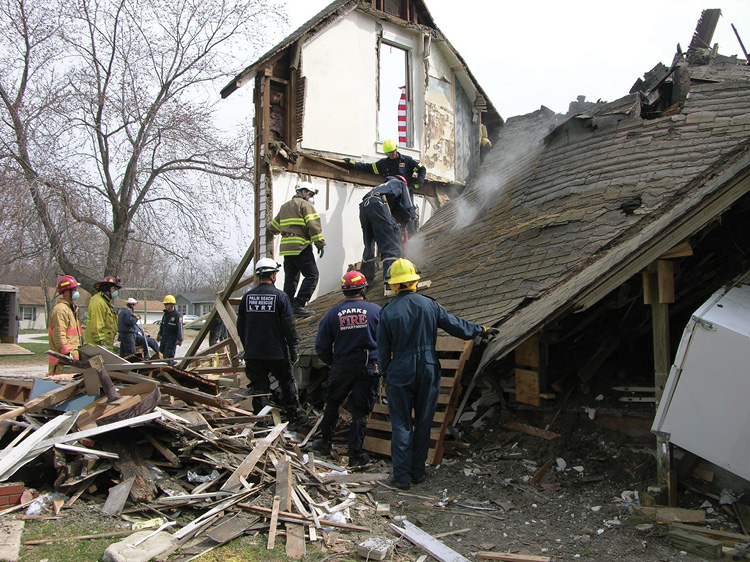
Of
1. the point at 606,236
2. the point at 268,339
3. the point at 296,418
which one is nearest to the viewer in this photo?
the point at 606,236

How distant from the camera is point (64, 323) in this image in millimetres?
7859

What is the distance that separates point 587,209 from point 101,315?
690 cm

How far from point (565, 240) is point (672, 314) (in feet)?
5.40

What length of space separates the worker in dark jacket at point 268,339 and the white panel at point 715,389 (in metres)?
3.89

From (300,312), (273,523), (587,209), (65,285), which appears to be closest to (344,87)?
(300,312)

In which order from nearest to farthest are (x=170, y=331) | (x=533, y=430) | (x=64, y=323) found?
(x=533, y=430) < (x=64, y=323) < (x=170, y=331)

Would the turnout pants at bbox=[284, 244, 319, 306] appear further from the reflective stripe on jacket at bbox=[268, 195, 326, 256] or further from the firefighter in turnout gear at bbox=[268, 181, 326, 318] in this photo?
Result: the reflective stripe on jacket at bbox=[268, 195, 326, 256]

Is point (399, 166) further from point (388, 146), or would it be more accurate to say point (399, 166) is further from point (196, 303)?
point (196, 303)

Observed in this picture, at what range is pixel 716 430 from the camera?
12.6 ft

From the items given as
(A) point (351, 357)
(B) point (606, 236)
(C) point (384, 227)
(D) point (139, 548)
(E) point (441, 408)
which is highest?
Result: (C) point (384, 227)

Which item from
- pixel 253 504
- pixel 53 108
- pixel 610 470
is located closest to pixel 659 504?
pixel 610 470

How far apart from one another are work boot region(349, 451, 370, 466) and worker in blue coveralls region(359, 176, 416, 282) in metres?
2.95

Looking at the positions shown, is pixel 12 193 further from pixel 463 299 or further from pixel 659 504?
pixel 659 504

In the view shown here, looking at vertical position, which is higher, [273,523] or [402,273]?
[402,273]
